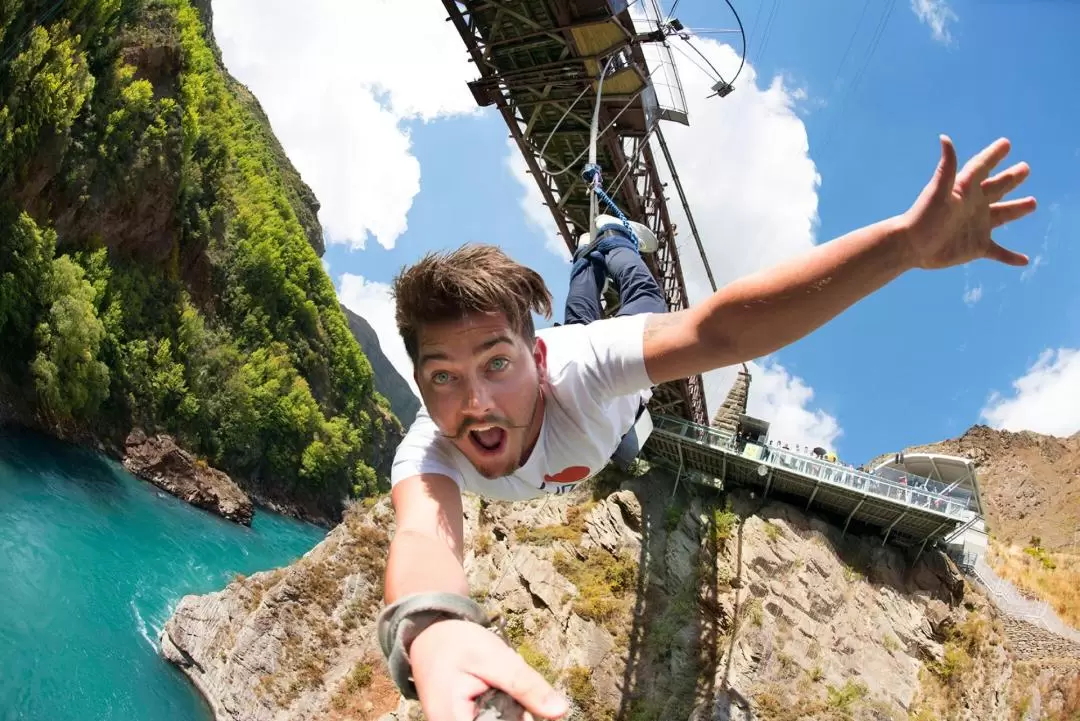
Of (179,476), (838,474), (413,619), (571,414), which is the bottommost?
(179,476)

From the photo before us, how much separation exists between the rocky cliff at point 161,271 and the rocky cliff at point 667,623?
18.1m

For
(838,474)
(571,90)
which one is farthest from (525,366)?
(838,474)

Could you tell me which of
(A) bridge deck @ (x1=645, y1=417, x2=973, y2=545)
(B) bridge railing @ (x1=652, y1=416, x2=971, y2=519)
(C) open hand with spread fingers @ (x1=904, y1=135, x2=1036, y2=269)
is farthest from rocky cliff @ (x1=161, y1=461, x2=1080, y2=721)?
(C) open hand with spread fingers @ (x1=904, y1=135, x2=1036, y2=269)

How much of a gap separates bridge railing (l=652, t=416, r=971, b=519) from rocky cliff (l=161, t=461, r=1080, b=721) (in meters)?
1.17

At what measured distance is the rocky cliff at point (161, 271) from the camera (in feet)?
75.9

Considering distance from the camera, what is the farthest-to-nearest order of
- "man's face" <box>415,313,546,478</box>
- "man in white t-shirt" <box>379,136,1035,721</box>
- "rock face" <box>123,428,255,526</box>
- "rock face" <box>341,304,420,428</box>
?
1. "rock face" <box>341,304,420,428</box>
2. "rock face" <box>123,428,255,526</box>
3. "man's face" <box>415,313,546,478</box>
4. "man in white t-shirt" <box>379,136,1035,721</box>

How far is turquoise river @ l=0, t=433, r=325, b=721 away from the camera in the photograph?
11117 mm

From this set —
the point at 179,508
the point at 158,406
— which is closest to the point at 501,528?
the point at 179,508

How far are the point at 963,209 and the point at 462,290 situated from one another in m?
1.33

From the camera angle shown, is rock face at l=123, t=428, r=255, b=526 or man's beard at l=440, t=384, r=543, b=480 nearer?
man's beard at l=440, t=384, r=543, b=480

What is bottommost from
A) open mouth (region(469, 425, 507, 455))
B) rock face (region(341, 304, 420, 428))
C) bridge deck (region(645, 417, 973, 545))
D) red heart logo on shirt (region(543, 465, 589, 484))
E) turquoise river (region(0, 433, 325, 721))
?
turquoise river (region(0, 433, 325, 721))

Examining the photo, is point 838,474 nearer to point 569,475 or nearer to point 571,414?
point 569,475

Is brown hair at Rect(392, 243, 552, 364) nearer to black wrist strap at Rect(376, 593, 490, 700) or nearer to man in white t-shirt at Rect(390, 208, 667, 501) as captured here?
man in white t-shirt at Rect(390, 208, 667, 501)

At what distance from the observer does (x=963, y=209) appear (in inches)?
53.4
